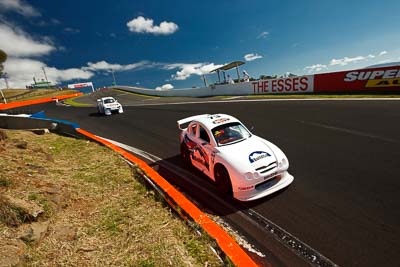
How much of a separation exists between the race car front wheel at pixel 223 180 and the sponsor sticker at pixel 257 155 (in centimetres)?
60

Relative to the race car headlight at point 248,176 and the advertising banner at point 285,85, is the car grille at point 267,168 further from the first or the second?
the advertising banner at point 285,85

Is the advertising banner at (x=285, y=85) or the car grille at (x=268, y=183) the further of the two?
the advertising banner at (x=285, y=85)

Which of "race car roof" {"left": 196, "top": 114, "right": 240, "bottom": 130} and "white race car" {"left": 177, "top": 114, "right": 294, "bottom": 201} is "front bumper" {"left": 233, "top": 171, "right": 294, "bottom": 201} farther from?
"race car roof" {"left": 196, "top": 114, "right": 240, "bottom": 130}

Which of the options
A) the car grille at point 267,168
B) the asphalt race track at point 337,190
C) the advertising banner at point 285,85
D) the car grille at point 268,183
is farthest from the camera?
the advertising banner at point 285,85

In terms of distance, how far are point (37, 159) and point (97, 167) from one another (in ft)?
5.24

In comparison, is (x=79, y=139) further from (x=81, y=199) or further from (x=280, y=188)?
(x=280, y=188)

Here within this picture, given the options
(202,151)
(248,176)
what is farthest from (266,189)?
(202,151)

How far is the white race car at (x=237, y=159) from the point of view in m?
4.41

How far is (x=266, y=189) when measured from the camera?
4559 millimetres

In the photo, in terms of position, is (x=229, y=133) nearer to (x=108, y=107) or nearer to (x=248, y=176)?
(x=248, y=176)

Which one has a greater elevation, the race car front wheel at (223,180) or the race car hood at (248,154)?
the race car hood at (248,154)

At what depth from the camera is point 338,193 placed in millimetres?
4457

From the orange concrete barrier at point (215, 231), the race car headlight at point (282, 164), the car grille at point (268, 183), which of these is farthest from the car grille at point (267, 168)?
the orange concrete barrier at point (215, 231)

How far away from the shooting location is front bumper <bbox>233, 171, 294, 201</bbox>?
14.4 ft
